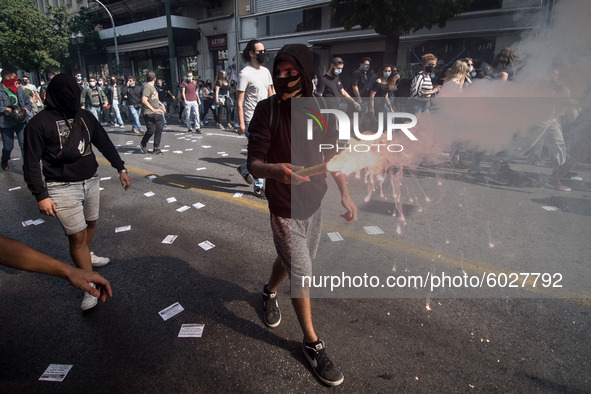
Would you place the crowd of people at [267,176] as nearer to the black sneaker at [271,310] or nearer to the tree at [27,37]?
the black sneaker at [271,310]

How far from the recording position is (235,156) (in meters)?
8.03

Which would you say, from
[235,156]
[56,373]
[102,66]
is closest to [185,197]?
[235,156]

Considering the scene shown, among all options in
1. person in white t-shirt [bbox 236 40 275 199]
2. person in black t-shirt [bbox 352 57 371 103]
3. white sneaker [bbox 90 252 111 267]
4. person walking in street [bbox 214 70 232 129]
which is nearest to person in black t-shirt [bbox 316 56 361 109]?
person in black t-shirt [bbox 352 57 371 103]

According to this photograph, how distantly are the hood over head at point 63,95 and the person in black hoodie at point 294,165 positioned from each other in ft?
5.47

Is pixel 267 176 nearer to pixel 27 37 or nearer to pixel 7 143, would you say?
pixel 7 143

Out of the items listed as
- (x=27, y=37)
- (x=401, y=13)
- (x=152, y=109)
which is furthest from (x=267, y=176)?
(x=27, y=37)

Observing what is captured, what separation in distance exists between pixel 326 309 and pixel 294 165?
1281mm

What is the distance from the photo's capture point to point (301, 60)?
1.93m

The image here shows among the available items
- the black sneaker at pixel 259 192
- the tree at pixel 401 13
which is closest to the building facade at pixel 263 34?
the tree at pixel 401 13

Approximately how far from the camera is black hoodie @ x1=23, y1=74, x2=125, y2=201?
2588 mm

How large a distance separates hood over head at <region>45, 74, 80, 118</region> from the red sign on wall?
79.7 feet

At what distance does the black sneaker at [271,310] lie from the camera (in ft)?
8.18

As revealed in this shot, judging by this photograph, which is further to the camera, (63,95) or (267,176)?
(63,95)

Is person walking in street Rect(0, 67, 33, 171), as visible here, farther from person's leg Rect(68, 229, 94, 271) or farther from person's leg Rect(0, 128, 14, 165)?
person's leg Rect(68, 229, 94, 271)
